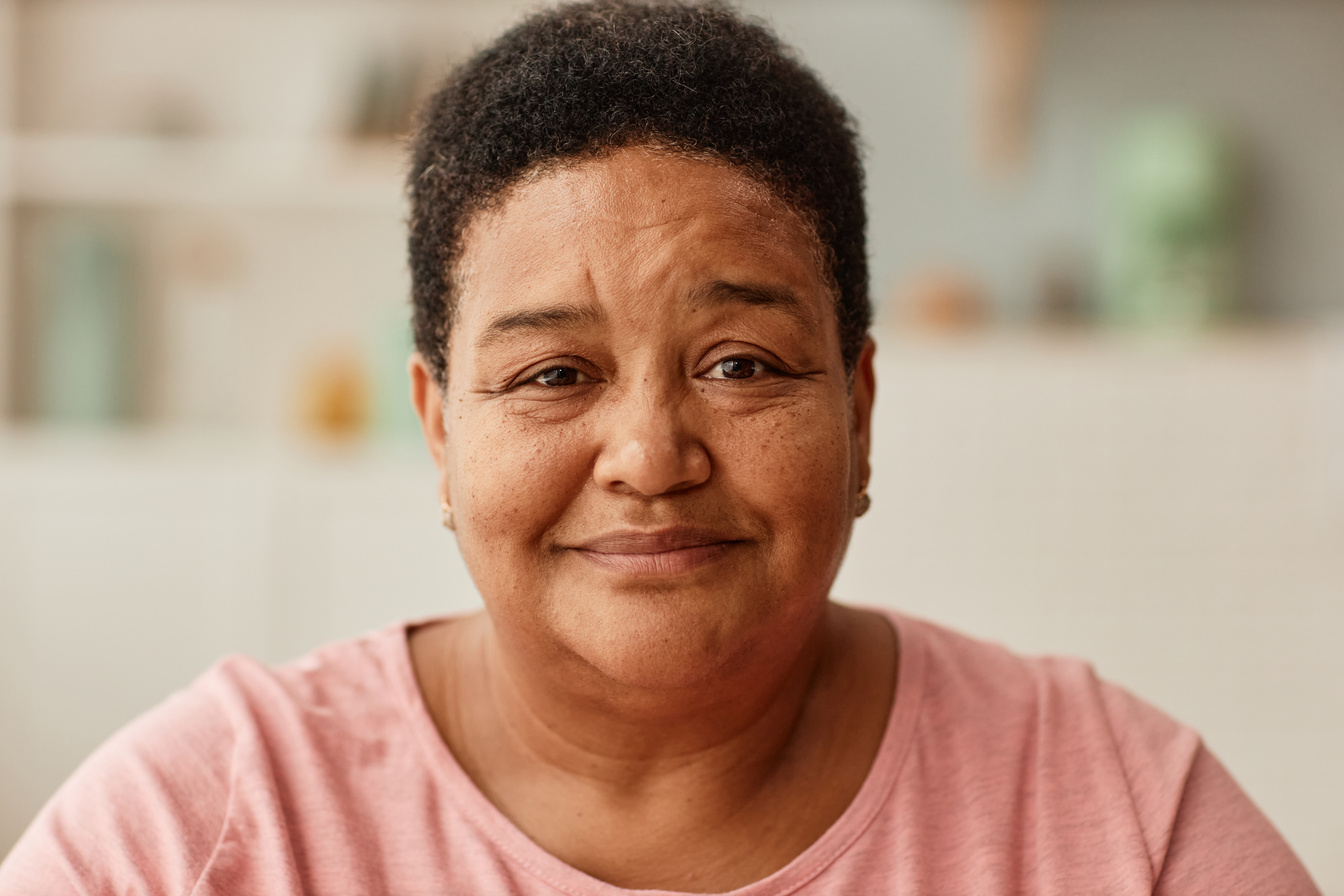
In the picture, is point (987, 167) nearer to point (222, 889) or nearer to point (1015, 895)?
point (1015, 895)

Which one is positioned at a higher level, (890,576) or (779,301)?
(779,301)

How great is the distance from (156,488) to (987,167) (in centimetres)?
221

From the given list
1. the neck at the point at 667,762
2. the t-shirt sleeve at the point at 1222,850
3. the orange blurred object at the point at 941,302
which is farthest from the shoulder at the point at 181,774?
the orange blurred object at the point at 941,302

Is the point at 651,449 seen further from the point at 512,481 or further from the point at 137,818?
the point at 137,818

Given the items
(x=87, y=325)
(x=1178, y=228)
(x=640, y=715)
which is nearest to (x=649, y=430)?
(x=640, y=715)

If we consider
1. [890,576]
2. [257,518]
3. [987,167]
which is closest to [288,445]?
[257,518]

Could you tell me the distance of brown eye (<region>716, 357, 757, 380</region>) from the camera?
3.27 ft

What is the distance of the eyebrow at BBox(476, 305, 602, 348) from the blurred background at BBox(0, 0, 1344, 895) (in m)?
1.95

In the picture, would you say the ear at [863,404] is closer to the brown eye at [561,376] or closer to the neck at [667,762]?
the neck at [667,762]

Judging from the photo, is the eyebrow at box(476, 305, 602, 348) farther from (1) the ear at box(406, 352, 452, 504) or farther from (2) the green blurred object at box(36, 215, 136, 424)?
Answer: (2) the green blurred object at box(36, 215, 136, 424)

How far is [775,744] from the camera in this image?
1126mm

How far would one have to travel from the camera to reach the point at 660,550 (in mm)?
963

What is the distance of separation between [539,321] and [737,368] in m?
0.16

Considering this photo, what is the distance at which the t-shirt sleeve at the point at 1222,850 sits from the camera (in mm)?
1059
